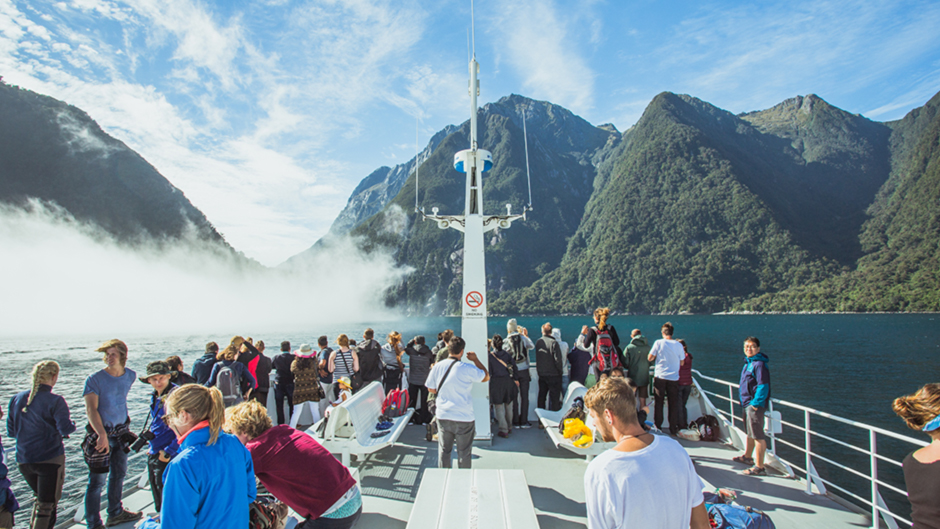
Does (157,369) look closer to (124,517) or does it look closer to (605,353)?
(124,517)

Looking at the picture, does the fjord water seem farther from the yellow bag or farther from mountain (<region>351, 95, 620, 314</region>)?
mountain (<region>351, 95, 620, 314</region>)

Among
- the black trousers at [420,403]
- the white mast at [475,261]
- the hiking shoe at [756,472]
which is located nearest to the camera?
the hiking shoe at [756,472]

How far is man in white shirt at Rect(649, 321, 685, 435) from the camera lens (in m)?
6.68

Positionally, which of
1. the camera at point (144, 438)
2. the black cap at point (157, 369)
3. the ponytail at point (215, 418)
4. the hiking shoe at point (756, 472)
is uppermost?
the ponytail at point (215, 418)

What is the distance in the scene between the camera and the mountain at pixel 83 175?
293 ft

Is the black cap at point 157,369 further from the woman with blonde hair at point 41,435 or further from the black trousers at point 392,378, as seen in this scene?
the black trousers at point 392,378

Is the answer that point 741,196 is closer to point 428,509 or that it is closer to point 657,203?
point 657,203

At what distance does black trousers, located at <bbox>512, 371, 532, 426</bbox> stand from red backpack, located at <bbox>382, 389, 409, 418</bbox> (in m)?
1.89

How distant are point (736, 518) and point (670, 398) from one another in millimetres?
3991

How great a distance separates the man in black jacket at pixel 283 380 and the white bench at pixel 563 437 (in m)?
4.30

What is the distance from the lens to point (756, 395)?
5188 millimetres

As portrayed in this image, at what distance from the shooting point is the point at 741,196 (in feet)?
485

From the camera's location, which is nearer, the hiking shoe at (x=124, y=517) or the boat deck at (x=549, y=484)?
the hiking shoe at (x=124, y=517)

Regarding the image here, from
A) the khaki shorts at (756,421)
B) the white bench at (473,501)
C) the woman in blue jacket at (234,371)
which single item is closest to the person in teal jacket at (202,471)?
the white bench at (473,501)
